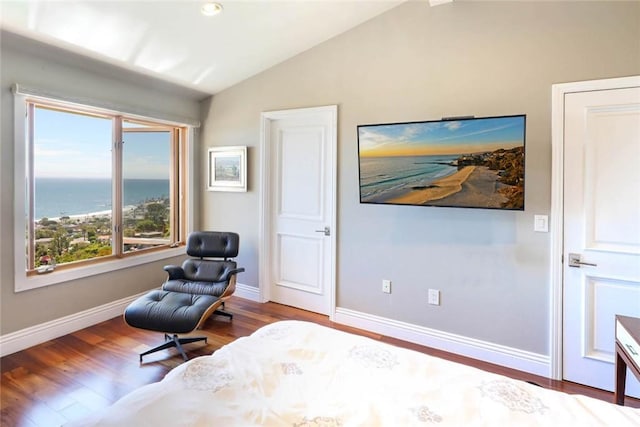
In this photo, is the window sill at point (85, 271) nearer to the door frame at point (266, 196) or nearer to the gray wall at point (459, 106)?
the door frame at point (266, 196)

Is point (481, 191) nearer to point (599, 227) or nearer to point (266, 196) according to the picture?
point (599, 227)

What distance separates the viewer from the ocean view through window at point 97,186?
9.41 ft

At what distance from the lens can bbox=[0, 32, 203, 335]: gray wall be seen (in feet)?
8.34

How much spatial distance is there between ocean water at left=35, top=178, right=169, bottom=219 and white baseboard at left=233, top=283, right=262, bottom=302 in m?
1.50

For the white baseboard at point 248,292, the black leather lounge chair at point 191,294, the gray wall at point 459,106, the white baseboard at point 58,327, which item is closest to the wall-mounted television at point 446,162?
the gray wall at point 459,106

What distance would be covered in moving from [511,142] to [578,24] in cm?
89

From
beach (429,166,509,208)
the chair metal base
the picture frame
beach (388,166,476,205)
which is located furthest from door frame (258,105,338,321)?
beach (429,166,509,208)

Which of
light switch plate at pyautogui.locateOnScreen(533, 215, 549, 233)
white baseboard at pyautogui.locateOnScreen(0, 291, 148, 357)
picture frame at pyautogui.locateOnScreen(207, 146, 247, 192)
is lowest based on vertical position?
white baseboard at pyautogui.locateOnScreen(0, 291, 148, 357)

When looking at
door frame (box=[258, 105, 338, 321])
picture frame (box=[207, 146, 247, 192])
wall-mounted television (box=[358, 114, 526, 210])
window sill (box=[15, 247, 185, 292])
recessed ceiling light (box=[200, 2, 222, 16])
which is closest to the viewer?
wall-mounted television (box=[358, 114, 526, 210])

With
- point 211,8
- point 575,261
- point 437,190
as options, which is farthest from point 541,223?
point 211,8

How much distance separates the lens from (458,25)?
2607mm

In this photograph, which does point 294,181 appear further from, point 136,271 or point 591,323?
point 591,323

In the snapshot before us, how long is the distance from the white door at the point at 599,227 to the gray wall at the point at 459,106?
140 millimetres

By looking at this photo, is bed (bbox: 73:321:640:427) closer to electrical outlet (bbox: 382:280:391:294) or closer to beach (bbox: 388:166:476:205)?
beach (bbox: 388:166:476:205)
